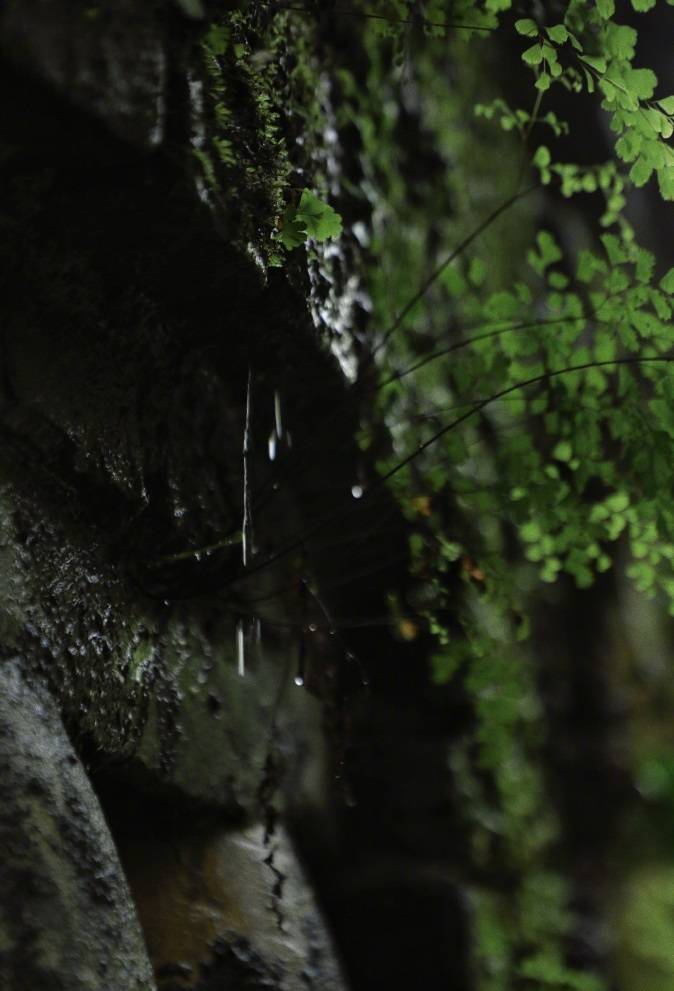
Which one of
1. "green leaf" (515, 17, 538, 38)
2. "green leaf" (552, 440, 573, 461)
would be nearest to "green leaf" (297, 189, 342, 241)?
"green leaf" (515, 17, 538, 38)

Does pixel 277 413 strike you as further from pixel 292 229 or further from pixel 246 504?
pixel 292 229

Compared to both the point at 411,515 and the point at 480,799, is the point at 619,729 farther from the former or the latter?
the point at 411,515

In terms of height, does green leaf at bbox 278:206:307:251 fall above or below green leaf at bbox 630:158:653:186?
below

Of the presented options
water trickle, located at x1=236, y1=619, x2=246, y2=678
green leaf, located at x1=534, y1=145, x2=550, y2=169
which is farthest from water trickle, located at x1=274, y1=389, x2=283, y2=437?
green leaf, located at x1=534, y1=145, x2=550, y2=169

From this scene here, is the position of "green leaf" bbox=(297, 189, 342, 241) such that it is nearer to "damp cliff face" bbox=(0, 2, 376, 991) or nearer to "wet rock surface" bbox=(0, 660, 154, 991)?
"damp cliff face" bbox=(0, 2, 376, 991)

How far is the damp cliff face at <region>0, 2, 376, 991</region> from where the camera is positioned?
3.40 ft

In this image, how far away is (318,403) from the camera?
1775 millimetres

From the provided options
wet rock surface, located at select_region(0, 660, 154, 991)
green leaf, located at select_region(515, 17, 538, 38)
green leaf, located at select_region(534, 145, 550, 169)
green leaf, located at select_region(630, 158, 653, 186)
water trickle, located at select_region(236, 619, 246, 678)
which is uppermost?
green leaf, located at select_region(534, 145, 550, 169)

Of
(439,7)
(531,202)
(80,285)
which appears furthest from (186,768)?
(531,202)

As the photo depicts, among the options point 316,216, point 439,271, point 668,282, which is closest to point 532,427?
point 439,271

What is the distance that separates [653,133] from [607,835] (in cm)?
237

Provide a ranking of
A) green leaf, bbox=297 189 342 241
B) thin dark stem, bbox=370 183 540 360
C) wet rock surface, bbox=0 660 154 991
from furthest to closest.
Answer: thin dark stem, bbox=370 183 540 360, green leaf, bbox=297 189 342 241, wet rock surface, bbox=0 660 154 991

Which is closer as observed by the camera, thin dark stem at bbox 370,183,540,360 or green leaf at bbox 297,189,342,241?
green leaf at bbox 297,189,342,241

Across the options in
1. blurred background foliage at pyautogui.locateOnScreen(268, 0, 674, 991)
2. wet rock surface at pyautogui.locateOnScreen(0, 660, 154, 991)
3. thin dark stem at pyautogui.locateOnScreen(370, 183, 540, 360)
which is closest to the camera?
wet rock surface at pyautogui.locateOnScreen(0, 660, 154, 991)
